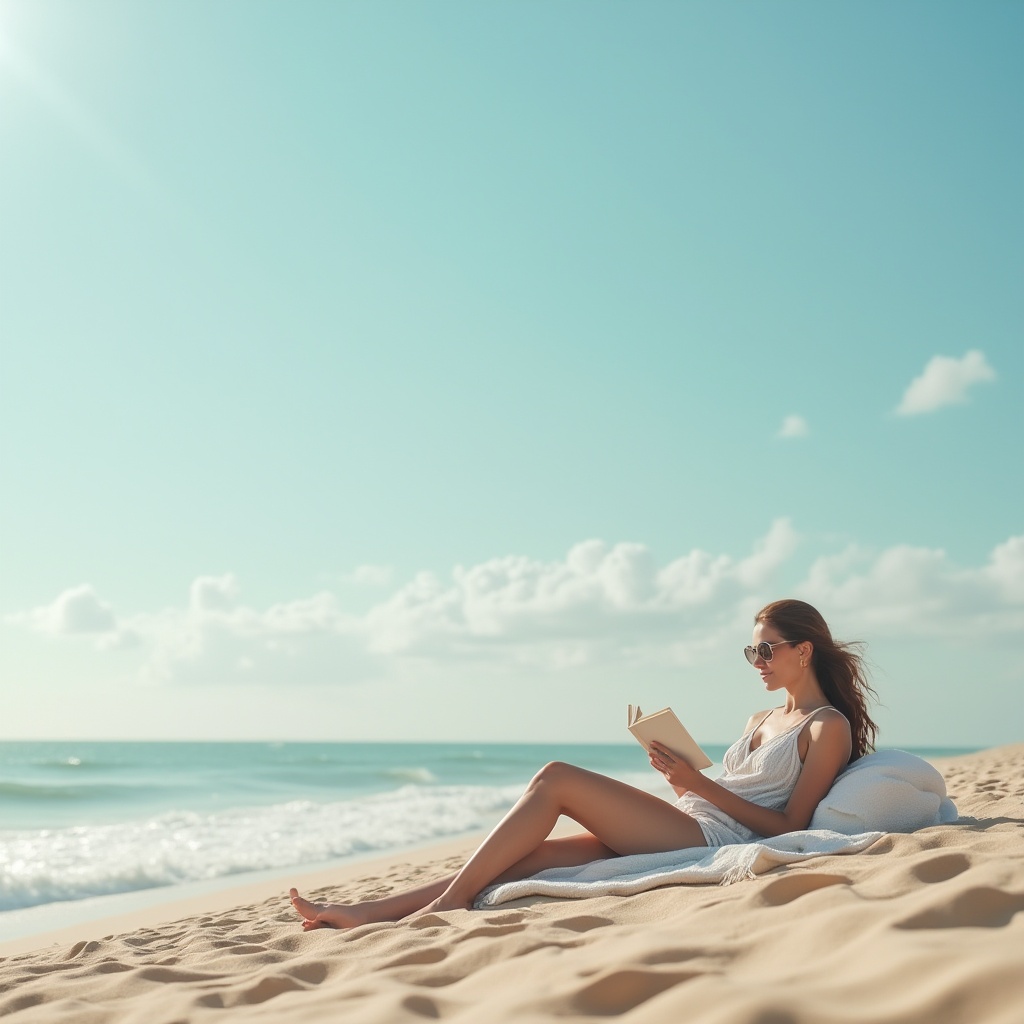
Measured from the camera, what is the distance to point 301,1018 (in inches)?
96.7

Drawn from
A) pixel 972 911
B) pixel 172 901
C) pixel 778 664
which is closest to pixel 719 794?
pixel 778 664

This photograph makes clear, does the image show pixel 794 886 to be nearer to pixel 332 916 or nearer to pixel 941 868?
pixel 941 868

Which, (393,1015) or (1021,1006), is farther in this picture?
(393,1015)

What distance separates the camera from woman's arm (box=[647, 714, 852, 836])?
14.6 ft

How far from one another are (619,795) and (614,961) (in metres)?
1.96

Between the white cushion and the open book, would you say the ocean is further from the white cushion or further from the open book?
the white cushion

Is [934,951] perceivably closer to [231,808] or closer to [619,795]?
[619,795]

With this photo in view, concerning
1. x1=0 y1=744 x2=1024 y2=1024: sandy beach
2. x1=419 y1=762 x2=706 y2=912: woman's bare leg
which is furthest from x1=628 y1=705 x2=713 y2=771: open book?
x1=0 y1=744 x2=1024 y2=1024: sandy beach

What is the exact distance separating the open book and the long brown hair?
2.61ft

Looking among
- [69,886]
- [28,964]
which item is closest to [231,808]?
[69,886]

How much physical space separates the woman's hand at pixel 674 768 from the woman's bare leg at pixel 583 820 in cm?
13

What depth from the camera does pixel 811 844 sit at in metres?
4.00

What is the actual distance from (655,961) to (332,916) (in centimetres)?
211

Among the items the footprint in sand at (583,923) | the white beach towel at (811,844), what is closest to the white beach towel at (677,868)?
the white beach towel at (811,844)
